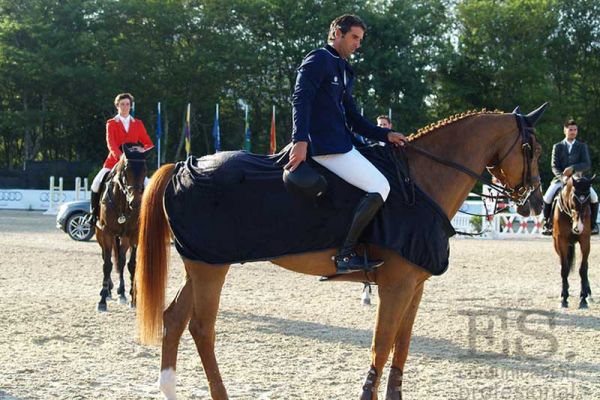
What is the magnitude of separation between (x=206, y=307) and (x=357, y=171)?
1523 millimetres

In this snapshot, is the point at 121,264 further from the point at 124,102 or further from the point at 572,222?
the point at 572,222

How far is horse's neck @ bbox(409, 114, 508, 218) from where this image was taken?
6.35 m

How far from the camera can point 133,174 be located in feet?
36.3

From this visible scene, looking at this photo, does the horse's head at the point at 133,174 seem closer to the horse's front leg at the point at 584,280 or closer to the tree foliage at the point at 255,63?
the horse's front leg at the point at 584,280

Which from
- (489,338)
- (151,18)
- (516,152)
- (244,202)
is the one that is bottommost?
(489,338)

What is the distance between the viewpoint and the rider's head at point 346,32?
6062 mm

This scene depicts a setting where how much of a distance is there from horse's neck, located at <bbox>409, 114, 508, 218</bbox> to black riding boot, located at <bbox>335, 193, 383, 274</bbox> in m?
0.55

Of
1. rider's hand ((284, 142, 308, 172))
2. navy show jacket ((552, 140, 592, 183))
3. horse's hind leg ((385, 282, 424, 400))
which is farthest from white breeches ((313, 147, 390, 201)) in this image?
navy show jacket ((552, 140, 592, 183))

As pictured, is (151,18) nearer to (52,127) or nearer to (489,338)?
(52,127)

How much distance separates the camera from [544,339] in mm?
9102

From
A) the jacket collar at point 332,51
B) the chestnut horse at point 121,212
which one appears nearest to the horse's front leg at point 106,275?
the chestnut horse at point 121,212

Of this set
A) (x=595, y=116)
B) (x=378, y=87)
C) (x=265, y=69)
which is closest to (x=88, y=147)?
(x=265, y=69)

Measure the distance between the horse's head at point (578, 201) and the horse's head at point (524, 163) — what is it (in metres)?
6.25

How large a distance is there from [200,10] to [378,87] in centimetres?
1258
